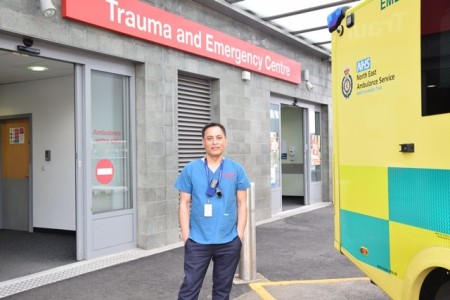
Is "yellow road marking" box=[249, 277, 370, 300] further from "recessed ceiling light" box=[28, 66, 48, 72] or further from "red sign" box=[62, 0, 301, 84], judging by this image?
"recessed ceiling light" box=[28, 66, 48, 72]

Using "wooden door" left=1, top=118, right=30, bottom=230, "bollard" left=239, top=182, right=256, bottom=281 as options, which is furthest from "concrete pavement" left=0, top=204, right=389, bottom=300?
"wooden door" left=1, top=118, right=30, bottom=230

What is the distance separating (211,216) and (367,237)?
119 centimetres

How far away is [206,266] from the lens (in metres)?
3.33

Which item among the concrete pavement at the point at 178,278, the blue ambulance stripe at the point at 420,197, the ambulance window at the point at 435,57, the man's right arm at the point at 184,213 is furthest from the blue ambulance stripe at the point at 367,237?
the man's right arm at the point at 184,213

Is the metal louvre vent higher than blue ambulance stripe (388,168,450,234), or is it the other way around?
the metal louvre vent

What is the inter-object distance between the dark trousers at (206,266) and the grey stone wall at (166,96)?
3.41 m

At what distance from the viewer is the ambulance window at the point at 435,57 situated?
2.59m

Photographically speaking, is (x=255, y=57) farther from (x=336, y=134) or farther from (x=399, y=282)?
(x=399, y=282)

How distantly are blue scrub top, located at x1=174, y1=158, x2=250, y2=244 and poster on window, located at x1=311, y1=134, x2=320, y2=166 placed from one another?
9.33 metres

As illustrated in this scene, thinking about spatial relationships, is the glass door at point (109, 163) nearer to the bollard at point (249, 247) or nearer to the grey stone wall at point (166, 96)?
the grey stone wall at point (166, 96)

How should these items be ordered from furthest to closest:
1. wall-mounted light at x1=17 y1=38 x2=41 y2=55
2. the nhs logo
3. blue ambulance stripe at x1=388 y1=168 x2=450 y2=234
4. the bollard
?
wall-mounted light at x1=17 y1=38 x2=41 y2=55
the bollard
the nhs logo
blue ambulance stripe at x1=388 y1=168 x2=450 y2=234

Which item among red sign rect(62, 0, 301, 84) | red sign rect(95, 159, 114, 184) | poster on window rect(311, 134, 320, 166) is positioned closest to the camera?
red sign rect(62, 0, 301, 84)

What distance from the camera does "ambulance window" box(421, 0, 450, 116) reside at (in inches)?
102

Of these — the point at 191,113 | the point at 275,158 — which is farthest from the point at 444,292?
the point at 275,158
